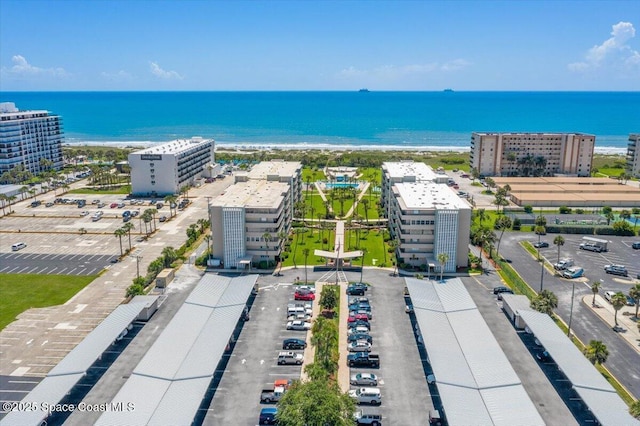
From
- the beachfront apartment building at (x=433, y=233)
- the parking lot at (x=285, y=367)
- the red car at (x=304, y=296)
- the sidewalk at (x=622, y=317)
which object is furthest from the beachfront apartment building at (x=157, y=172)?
the sidewalk at (x=622, y=317)

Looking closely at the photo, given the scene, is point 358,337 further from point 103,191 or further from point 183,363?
point 103,191

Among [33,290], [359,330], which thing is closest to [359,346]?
[359,330]

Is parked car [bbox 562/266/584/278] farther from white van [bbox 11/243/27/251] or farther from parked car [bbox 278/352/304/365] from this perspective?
white van [bbox 11/243/27/251]

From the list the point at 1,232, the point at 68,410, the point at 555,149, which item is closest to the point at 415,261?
the point at 68,410

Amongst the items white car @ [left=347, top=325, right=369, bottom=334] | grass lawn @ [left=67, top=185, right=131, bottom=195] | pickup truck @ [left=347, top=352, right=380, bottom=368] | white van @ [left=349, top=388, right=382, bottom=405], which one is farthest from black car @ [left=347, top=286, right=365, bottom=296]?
grass lawn @ [left=67, top=185, right=131, bottom=195]

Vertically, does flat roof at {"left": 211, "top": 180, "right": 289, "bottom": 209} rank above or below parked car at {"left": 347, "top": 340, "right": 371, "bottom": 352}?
above

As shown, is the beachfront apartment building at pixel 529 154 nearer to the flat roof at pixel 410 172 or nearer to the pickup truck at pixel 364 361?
the flat roof at pixel 410 172
